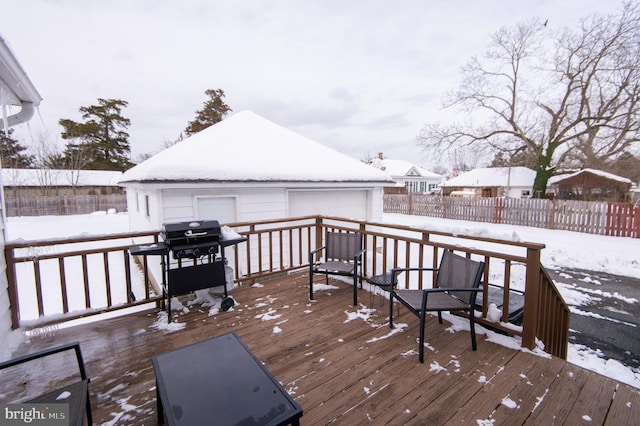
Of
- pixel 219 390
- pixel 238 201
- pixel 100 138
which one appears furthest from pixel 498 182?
pixel 100 138

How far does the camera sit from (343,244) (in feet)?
12.9

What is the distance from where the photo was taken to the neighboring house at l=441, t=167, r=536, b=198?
2350cm

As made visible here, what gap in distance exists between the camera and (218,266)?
335cm

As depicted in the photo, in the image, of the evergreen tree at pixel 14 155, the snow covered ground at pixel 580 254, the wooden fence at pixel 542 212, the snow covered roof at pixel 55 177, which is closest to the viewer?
the snow covered ground at pixel 580 254

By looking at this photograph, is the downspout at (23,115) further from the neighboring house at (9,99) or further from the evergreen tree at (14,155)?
the evergreen tree at (14,155)

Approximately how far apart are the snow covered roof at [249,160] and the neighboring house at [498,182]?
20336 millimetres

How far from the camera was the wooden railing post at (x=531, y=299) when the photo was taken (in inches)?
94.8

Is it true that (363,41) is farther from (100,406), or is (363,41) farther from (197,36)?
(100,406)

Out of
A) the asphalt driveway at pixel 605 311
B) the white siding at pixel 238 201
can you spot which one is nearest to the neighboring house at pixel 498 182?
→ the asphalt driveway at pixel 605 311

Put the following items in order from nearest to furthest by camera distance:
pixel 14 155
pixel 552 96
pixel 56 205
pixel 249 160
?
pixel 249 160
pixel 552 96
pixel 56 205
pixel 14 155

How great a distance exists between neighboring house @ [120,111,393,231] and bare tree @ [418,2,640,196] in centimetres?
1286

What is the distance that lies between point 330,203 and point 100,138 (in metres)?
31.0

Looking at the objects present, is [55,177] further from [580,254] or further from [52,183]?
[580,254]

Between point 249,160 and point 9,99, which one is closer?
point 9,99
